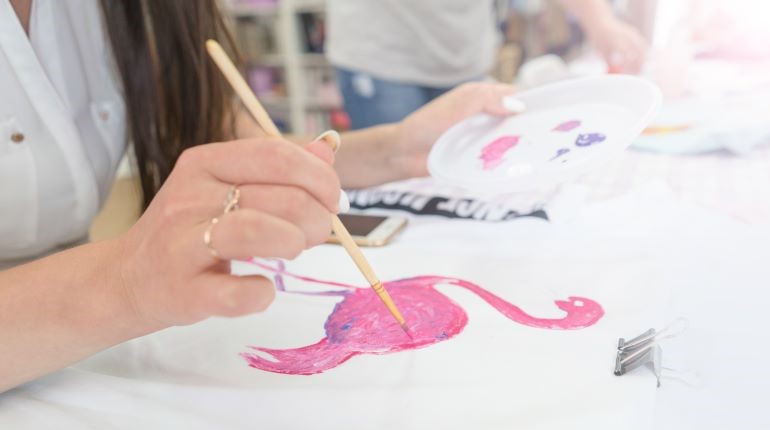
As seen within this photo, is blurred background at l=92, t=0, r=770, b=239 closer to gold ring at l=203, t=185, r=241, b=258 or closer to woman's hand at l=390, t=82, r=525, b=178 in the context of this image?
woman's hand at l=390, t=82, r=525, b=178

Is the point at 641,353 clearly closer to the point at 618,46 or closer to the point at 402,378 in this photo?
the point at 402,378

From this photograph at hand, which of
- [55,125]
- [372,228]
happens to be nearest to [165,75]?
[55,125]

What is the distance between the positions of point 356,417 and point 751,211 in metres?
0.55

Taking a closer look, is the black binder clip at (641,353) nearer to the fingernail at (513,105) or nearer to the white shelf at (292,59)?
the fingernail at (513,105)

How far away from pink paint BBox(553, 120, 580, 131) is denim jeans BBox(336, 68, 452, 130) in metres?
0.62

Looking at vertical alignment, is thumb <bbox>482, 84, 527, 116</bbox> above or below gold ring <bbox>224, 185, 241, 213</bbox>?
below

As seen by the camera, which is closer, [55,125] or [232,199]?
[232,199]

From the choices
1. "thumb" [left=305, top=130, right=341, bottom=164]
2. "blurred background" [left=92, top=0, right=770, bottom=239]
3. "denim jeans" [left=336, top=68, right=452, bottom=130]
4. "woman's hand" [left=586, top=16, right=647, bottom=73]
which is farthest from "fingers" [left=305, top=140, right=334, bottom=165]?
"woman's hand" [left=586, top=16, right=647, bottom=73]

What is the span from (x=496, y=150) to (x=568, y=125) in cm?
8

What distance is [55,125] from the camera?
609mm

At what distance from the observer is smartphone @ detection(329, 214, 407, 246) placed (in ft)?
2.21

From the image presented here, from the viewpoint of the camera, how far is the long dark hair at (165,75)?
0.71 m

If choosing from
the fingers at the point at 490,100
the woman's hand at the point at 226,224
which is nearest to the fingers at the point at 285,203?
the woman's hand at the point at 226,224

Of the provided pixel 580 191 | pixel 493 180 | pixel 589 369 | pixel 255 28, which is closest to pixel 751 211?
pixel 580 191
